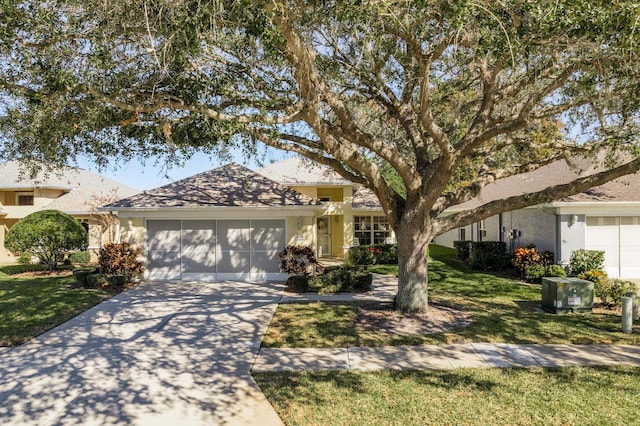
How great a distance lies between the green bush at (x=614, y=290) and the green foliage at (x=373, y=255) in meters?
10.7

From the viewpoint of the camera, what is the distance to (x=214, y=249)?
54.7 feet

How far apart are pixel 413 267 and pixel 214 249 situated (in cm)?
888

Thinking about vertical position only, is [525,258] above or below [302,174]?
below

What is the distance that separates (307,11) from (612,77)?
577cm

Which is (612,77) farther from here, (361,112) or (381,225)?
(381,225)

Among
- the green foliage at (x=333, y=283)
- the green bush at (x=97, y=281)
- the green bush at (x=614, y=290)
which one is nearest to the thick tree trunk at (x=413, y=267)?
the green foliage at (x=333, y=283)

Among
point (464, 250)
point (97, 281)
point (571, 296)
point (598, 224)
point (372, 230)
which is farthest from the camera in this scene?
point (372, 230)

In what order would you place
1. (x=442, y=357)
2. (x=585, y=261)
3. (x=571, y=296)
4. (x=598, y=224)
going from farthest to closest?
(x=598, y=224)
(x=585, y=261)
(x=571, y=296)
(x=442, y=357)

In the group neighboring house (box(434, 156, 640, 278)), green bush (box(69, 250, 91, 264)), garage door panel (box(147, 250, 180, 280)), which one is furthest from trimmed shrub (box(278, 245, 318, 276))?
green bush (box(69, 250, 91, 264))

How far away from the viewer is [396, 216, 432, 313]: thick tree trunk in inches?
406

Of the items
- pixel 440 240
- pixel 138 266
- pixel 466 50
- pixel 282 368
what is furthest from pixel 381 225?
pixel 282 368

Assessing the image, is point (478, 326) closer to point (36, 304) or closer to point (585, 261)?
point (585, 261)

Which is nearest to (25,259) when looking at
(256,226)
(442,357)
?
(256,226)

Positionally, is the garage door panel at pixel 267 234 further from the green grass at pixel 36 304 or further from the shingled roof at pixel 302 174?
the shingled roof at pixel 302 174
